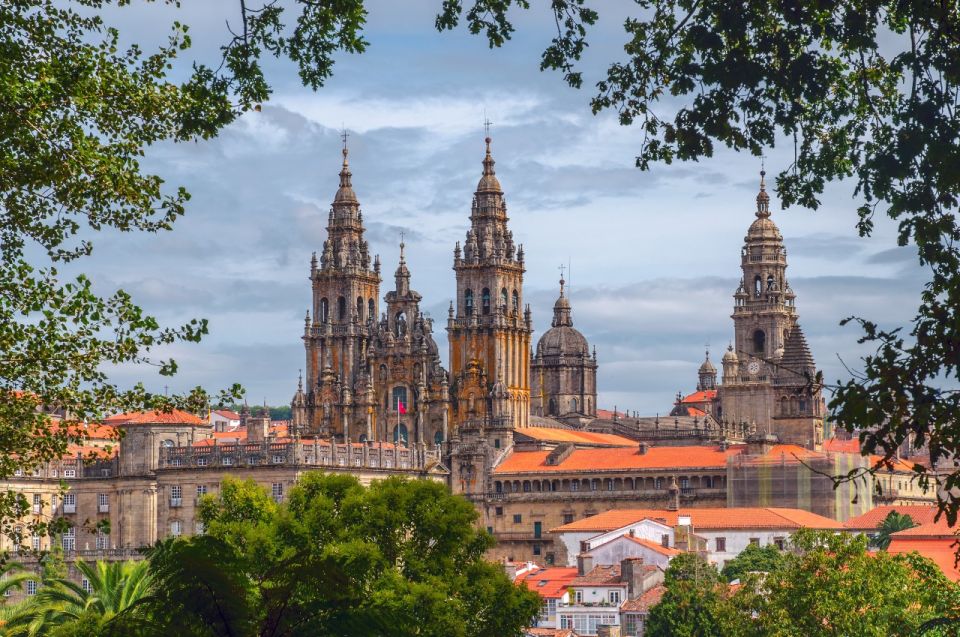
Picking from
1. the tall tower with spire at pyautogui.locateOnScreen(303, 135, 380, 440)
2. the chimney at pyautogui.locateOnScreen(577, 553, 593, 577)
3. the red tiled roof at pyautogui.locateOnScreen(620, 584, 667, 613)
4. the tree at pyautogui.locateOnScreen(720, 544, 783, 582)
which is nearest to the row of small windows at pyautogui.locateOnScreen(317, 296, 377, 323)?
the tall tower with spire at pyautogui.locateOnScreen(303, 135, 380, 440)

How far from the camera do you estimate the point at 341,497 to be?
59.6 metres

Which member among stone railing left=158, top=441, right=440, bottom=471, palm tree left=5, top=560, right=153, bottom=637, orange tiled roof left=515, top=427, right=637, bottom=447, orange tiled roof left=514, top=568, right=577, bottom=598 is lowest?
palm tree left=5, top=560, right=153, bottom=637

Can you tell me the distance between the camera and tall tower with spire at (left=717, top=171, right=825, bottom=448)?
158 m

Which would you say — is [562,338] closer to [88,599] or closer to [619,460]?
[619,460]

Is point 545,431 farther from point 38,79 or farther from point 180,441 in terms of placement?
point 38,79

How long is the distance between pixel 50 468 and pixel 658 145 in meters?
108

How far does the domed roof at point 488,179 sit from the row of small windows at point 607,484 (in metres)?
27.7

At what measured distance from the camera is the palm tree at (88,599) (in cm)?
4462

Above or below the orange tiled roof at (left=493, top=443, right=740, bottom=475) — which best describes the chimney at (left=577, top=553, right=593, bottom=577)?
below

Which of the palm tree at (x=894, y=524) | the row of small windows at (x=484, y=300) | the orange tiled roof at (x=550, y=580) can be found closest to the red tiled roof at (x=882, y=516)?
the palm tree at (x=894, y=524)

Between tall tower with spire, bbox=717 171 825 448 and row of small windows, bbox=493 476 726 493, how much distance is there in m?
21.2

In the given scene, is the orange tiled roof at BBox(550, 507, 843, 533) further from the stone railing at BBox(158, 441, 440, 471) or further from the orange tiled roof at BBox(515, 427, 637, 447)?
the orange tiled roof at BBox(515, 427, 637, 447)

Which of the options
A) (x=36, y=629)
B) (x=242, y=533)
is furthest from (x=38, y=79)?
(x=242, y=533)

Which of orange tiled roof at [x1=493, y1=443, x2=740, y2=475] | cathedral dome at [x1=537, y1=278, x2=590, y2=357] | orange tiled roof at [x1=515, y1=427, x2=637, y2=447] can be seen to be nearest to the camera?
orange tiled roof at [x1=493, y1=443, x2=740, y2=475]
